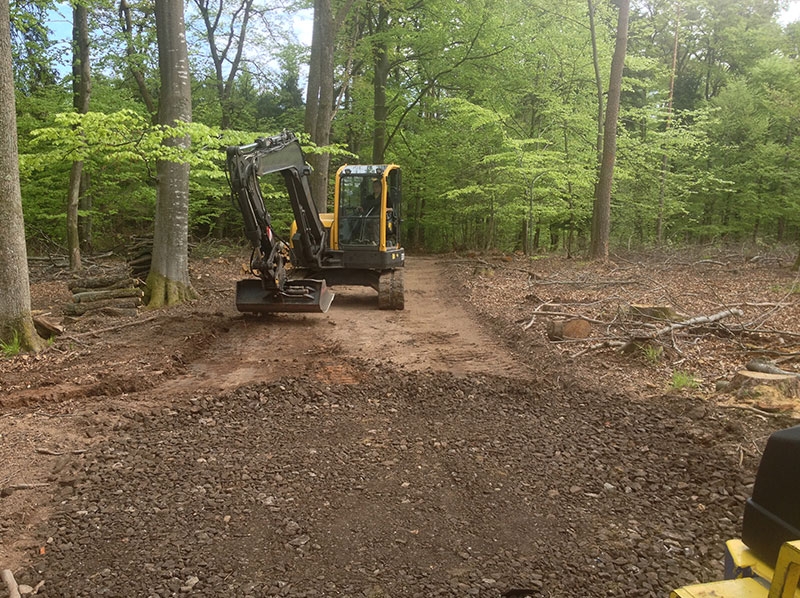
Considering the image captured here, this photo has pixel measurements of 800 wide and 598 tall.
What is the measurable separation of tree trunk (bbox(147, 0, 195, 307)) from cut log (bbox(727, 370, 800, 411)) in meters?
9.06

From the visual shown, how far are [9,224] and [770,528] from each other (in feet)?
25.3

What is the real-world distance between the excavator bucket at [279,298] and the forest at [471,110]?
5.03m

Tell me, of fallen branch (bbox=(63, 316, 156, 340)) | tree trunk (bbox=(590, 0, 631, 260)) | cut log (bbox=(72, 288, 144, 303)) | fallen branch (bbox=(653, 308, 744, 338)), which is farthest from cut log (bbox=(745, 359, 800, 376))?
tree trunk (bbox=(590, 0, 631, 260))

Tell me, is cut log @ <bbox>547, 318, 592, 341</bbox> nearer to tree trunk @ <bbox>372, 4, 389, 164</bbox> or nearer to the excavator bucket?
the excavator bucket

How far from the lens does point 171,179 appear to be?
32.8 feet

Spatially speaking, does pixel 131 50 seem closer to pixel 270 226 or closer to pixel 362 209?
pixel 362 209

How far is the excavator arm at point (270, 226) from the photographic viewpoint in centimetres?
789

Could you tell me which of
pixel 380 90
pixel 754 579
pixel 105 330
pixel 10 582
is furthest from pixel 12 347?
pixel 380 90

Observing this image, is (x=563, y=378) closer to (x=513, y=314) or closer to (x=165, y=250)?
(x=513, y=314)

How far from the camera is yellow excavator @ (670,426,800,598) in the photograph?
1.35 metres

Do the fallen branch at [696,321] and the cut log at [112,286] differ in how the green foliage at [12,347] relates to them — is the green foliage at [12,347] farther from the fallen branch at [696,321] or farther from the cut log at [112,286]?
the fallen branch at [696,321]

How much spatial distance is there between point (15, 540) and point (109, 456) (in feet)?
3.32

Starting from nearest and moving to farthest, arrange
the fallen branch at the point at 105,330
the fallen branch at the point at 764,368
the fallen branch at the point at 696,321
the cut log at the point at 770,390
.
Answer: the cut log at the point at 770,390
the fallen branch at the point at 764,368
the fallen branch at the point at 696,321
the fallen branch at the point at 105,330

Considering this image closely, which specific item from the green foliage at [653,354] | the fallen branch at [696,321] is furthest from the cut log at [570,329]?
the green foliage at [653,354]
